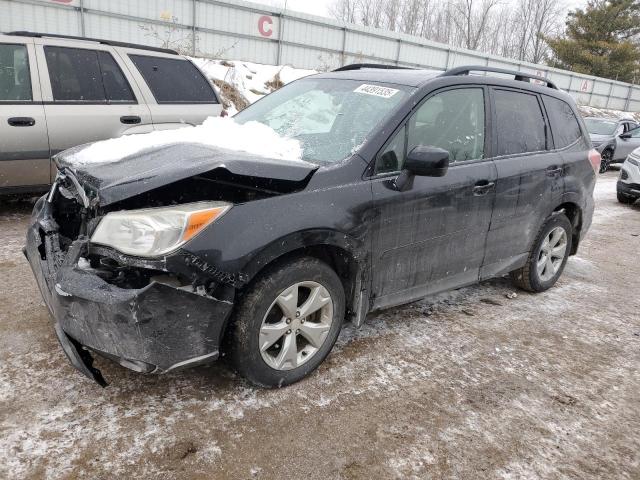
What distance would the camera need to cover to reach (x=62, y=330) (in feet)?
7.97

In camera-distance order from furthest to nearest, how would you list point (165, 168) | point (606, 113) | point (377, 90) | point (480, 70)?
point (606, 113), point (480, 70), point (377, 90), point (165, 168)

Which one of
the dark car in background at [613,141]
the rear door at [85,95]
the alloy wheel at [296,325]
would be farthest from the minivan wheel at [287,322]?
the dark car in background at [613,141]

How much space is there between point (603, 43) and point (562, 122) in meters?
42.0

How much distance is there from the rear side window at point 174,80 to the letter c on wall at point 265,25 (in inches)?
489

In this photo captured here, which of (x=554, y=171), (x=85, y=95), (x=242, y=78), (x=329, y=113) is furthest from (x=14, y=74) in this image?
(x=242, y=78)

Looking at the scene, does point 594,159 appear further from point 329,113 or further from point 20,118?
point 20,118

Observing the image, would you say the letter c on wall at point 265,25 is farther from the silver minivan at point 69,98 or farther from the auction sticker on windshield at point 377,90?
the auction sticker on windshield at point 377,90

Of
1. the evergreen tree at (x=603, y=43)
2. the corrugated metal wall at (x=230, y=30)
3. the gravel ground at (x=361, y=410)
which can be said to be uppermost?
the evergreen tree at (x=603, y=43)

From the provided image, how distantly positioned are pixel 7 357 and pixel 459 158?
3.04m

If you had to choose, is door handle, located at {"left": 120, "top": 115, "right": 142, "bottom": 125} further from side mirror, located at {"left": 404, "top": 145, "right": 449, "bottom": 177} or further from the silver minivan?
side mirror, located at {"left": 404, "top": 145, "right": 449, "bottom": 177}

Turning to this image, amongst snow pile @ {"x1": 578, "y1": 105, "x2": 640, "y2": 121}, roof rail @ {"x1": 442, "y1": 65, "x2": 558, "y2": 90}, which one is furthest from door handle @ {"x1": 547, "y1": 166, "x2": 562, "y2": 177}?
snow pile @ {"x1": 578, "y1": 105, "x2": 640, "y2": 121}

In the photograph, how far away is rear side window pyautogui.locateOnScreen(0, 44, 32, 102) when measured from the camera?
5.00 metres

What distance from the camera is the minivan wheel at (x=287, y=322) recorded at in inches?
98.6

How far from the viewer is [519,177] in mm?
3836
